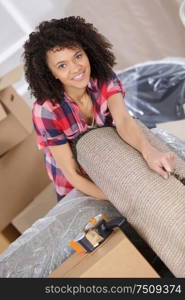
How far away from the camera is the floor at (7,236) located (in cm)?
182

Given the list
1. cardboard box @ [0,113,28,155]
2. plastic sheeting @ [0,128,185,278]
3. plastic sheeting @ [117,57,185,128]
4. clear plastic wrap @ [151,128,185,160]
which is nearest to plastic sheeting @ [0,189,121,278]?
plastic sheeting @ [0,128,185,278]

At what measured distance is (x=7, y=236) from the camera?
1.85 m

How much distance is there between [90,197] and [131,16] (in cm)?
142

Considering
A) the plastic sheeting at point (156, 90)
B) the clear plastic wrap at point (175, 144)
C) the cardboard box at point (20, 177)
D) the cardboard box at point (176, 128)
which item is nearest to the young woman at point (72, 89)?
the clear plastic wrap at point (175, 144)

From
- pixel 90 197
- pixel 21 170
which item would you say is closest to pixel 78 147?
pixel 90 197

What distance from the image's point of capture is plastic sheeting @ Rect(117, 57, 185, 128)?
7.06 ft

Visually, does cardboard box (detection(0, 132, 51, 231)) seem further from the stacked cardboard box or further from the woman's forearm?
the woman's forearm

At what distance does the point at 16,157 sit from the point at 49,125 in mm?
663

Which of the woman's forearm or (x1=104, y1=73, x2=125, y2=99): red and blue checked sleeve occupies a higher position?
(x1=104, y1=73, x2=125, y2=99): red and blue checked sleeve

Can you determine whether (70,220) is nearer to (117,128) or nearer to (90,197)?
(90,197)

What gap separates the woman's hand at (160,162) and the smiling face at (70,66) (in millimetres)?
302

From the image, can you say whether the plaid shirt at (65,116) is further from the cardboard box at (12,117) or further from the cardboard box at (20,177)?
the cardboard box at (20,177)

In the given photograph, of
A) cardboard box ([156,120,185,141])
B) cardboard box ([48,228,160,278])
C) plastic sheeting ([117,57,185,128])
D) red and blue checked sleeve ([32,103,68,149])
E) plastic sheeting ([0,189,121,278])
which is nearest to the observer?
cardboard box ([48,228,160,278])

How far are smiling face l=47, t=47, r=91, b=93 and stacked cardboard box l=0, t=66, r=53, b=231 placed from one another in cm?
55
